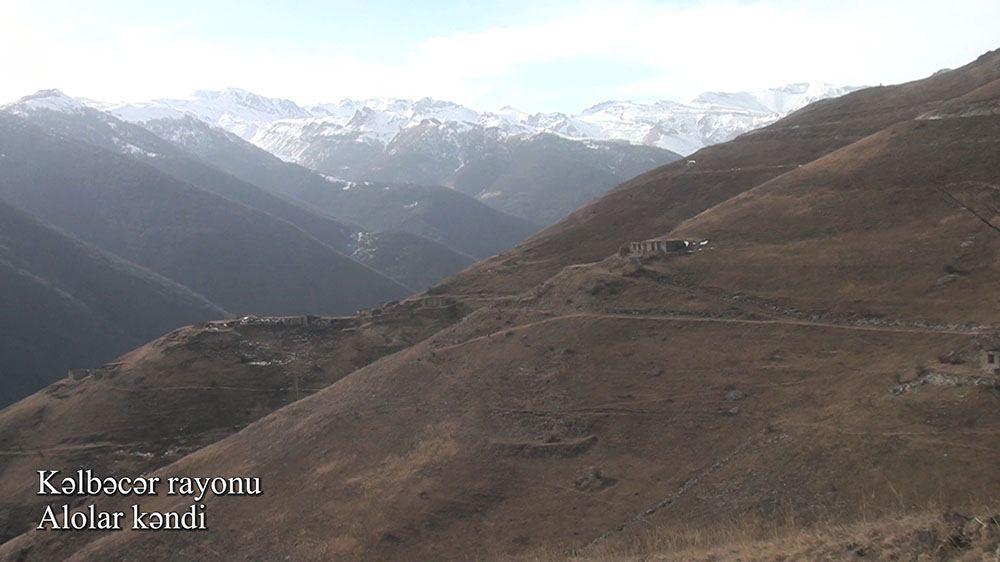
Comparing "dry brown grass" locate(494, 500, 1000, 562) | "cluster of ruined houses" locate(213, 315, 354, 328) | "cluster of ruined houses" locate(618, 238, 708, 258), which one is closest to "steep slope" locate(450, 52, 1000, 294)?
"cluster of ruined houses" locate(213, 315, 354, 328)

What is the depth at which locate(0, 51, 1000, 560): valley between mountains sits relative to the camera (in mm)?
40625

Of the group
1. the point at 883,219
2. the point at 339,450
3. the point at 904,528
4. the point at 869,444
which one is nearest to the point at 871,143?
the point at 883,219

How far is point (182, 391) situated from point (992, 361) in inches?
3009

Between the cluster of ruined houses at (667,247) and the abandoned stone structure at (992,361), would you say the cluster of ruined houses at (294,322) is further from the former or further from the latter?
the abandoned stone structure at (992,361)

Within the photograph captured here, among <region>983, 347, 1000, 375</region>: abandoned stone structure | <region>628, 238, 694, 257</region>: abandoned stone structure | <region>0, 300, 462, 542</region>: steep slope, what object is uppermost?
<region>628, 238, 694, 257</region>: abandoned stone structure

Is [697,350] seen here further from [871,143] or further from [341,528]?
[871,143]

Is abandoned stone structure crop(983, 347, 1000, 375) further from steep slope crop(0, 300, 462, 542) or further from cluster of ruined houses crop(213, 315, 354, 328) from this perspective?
cluster of ruined houses crop(213, 315, 354, 328)

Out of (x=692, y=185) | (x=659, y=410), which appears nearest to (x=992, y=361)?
(x=659, y=410)

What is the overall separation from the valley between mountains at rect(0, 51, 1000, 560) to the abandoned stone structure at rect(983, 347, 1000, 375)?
112 centimetres

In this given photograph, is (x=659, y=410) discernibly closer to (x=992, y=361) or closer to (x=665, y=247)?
(x=992, y=361)

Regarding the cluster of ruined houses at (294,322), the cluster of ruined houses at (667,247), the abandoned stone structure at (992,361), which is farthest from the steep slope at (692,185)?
the abandoned stone structure at (992,361)

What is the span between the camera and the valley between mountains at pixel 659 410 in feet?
133

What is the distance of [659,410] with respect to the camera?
53.6 metres

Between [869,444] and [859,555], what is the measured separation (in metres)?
21.8
